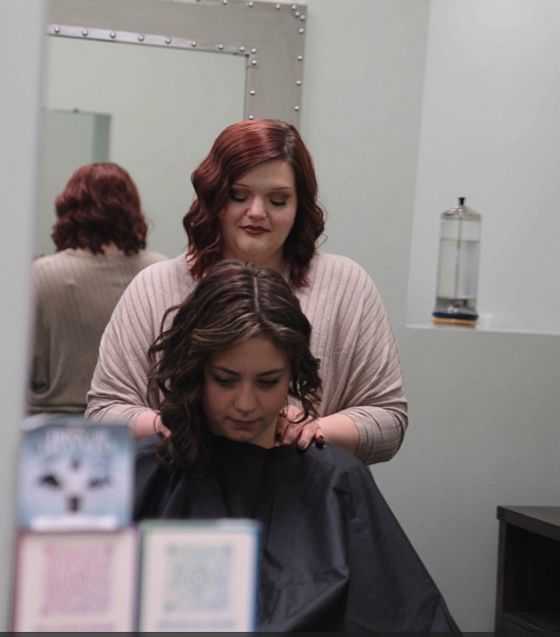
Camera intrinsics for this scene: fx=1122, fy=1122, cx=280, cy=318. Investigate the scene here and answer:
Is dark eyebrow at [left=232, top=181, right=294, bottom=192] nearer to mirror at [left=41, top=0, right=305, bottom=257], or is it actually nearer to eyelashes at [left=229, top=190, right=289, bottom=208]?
eyelashes at [left=229, top=190, right=289, bottom=208]

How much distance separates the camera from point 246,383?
4.35 feet

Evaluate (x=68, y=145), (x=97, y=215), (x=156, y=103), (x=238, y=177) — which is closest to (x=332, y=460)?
(x=238, y=177)

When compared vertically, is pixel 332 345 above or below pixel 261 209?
below

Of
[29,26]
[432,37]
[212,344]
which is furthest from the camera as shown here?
[432,37]

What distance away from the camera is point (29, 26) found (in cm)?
64

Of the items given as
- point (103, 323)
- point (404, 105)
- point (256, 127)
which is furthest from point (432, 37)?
point (256, 127)

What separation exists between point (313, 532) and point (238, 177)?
1.59ft

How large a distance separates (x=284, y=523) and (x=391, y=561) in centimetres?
15

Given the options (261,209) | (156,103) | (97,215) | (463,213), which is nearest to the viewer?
(261,209)

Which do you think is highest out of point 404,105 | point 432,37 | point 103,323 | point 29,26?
point 432,37

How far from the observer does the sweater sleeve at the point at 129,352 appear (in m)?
1.53

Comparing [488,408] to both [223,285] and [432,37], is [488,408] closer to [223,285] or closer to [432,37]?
[432,37]

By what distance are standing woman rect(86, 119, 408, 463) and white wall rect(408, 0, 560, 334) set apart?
137 centimetres

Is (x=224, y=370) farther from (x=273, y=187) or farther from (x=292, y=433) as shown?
(x=273, y=187)
